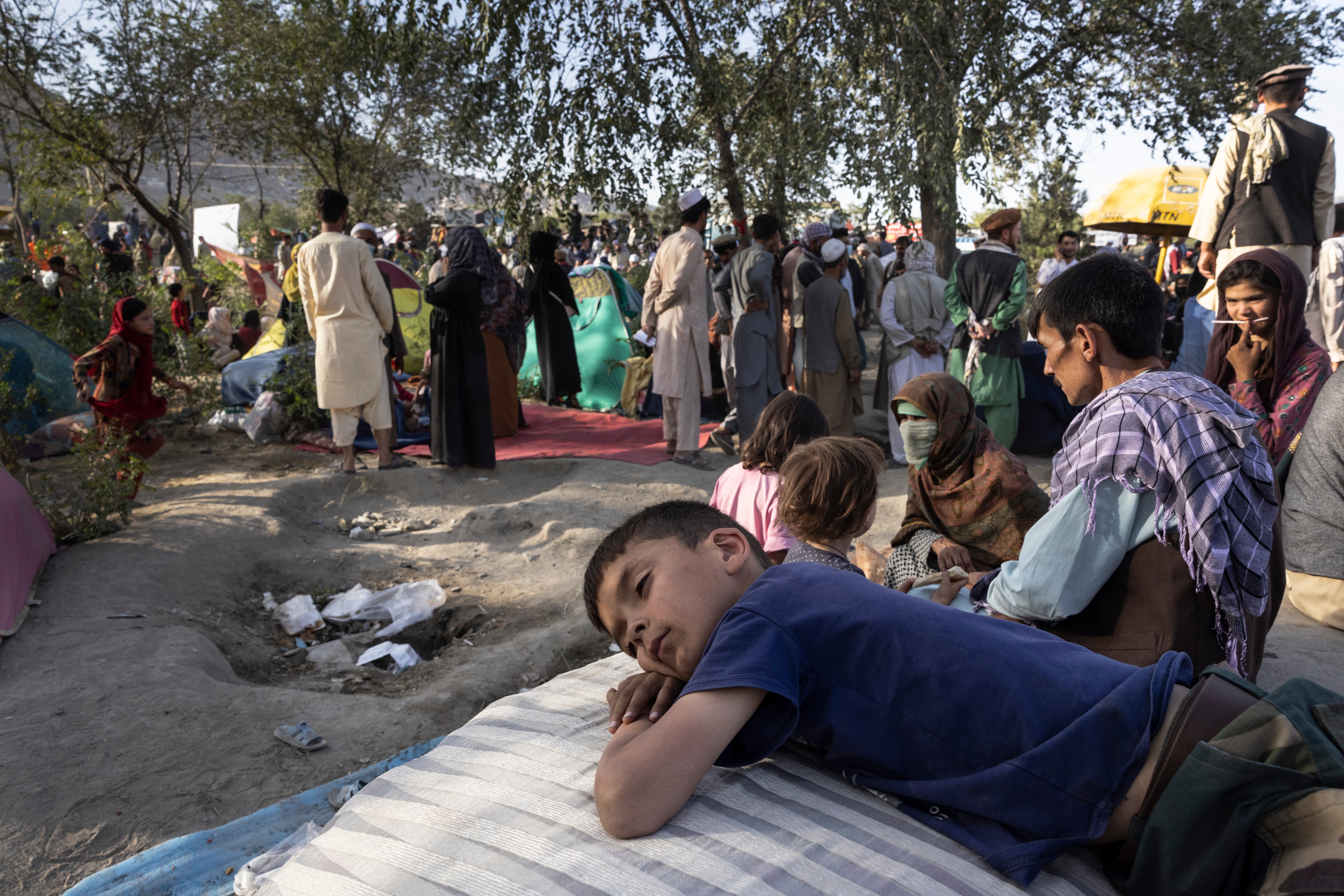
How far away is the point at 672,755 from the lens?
1.18 meters

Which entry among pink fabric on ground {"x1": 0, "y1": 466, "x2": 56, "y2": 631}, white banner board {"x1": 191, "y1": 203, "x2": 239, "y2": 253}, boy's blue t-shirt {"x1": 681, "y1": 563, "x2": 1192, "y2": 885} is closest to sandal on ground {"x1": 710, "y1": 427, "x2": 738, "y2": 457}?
pink fabric on ground {"x1": 0, "y1": 466, "x2": 56, "y2": 631}

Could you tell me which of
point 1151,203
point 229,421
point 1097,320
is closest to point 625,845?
point 1097,320

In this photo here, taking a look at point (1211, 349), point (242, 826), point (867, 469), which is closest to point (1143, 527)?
point (867, 469)

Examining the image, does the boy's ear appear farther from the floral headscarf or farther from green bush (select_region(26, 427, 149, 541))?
the floral headscarf

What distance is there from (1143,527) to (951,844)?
0.95 meters

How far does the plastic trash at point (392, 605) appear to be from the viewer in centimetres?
407

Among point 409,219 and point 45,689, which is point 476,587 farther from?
point 409,219

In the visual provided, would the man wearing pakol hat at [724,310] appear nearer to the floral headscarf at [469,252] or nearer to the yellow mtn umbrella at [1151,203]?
the floral headscarf at [469,252]

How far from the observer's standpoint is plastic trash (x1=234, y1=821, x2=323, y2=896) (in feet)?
5.73

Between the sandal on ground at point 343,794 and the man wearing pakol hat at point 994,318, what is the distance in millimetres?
4708

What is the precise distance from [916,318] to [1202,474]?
5277 mm

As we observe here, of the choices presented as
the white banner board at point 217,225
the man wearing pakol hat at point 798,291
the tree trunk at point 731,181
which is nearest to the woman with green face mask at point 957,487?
the man wearing pakol hat at point 798,291

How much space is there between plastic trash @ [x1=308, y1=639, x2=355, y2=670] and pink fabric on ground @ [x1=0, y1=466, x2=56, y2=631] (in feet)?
3.71

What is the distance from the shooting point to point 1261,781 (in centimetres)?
110
